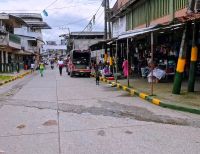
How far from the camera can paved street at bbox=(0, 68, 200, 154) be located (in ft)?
25.7

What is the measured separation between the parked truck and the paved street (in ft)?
77.5

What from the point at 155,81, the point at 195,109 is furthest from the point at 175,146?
the point at 155,81

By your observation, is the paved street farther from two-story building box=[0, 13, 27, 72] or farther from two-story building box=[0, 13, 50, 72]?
two-story building box=[0, 13, 50, 72]

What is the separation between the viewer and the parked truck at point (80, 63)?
38625mm

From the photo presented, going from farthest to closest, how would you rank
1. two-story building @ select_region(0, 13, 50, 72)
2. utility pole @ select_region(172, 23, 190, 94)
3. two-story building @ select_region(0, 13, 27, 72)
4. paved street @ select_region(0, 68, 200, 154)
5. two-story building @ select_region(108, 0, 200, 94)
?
two-story building @ select_region(0, 13, 50, 72), two-story building @ select_region(0, 13, 27, 72), two-story building @ select_region(108, 0, 200, 94), utility pole @ select_region(172, 23, 190, 94), paved street @ select_region(0, 68, 200, 154)

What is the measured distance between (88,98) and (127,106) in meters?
3.36

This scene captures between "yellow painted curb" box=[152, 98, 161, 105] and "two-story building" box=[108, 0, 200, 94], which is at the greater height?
"two-story building" box=[108, 0, 200, 94]

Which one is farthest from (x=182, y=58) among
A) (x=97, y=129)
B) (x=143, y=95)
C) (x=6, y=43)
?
(x=6, y=43)

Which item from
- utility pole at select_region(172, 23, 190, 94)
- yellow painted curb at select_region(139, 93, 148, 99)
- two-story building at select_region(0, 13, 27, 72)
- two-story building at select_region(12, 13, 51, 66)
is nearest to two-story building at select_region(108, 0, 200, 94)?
utility pole at select_region(172, 23, 190, 94)

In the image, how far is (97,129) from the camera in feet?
32.1

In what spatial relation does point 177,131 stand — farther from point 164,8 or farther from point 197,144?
point 164,8

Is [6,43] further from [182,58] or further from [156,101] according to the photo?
[156,101]

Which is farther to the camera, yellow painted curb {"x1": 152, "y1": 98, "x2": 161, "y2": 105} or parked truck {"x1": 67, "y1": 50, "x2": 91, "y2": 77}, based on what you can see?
parked truck {"x1": 67, "y1": 50, "x2": 91, "y2": 77}

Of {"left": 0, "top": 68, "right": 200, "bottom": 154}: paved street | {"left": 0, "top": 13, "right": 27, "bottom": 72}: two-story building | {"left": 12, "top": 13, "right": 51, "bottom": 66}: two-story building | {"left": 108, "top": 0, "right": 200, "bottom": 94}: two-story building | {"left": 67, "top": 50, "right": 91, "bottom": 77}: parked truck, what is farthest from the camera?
{"left": 12, "top": 13, "right": 51, "bottom": 66}: two-story building
